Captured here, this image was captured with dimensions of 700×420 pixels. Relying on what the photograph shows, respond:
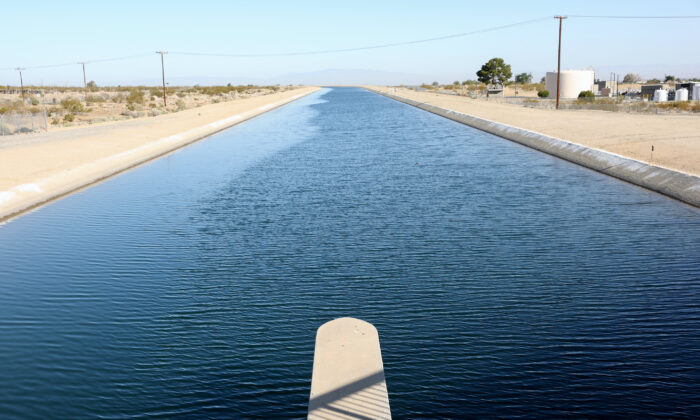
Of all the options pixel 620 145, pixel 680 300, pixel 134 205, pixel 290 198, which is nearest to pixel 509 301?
pixel 680 300

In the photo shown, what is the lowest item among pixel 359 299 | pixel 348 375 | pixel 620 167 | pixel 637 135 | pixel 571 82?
pixel 359 299

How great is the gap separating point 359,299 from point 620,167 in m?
15.5

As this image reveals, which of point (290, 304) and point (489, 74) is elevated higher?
point (489, 74)

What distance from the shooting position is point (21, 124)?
37.3 metres

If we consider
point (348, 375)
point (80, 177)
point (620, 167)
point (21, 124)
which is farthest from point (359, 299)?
point (21, 124)

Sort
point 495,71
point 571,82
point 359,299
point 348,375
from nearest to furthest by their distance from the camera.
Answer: point 348,375 → point 359,299 → point 571,82 → point 495,71

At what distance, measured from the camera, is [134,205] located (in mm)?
17000

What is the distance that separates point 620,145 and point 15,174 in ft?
76.2

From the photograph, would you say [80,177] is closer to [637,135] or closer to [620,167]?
[620,167]

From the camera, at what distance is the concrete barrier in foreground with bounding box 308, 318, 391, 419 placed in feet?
18.4

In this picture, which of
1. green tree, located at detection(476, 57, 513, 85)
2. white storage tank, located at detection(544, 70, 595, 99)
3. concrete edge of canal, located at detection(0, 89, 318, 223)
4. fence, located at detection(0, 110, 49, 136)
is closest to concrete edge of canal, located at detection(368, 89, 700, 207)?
concrete edge of canal, located at detection(0, 89, 318, 223)

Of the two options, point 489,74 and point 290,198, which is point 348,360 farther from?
point 489,74

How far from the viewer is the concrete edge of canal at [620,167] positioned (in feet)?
55.7

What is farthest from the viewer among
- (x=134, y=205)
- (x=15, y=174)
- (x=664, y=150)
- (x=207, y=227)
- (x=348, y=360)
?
(x=664, y=150)
